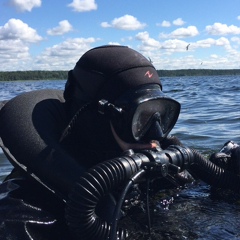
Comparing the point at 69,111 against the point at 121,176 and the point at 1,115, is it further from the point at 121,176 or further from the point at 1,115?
the point at 121,176

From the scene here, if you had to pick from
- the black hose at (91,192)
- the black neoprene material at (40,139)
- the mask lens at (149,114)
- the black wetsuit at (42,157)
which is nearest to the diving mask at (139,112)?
the mask lens at (149,114)

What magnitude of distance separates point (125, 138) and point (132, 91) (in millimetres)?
314

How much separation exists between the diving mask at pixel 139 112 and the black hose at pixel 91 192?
56 cm

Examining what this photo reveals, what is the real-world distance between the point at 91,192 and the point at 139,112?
82 cm

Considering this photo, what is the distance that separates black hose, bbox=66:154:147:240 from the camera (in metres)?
2.24

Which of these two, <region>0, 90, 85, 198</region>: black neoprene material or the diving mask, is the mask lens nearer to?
the diving mask

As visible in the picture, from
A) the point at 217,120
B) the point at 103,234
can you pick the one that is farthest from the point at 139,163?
the point at 217,120

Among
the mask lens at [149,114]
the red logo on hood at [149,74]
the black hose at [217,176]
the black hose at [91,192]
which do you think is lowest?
the black hose at [217,176]

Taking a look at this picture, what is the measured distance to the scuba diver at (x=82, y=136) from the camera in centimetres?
265

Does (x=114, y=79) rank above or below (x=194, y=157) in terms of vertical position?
above

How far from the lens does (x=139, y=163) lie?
94.8 inches

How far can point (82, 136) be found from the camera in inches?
124

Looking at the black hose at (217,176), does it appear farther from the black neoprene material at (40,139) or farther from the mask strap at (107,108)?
the black neoprene material at (40,139)

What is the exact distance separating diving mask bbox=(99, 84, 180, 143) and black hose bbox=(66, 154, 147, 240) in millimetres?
558
